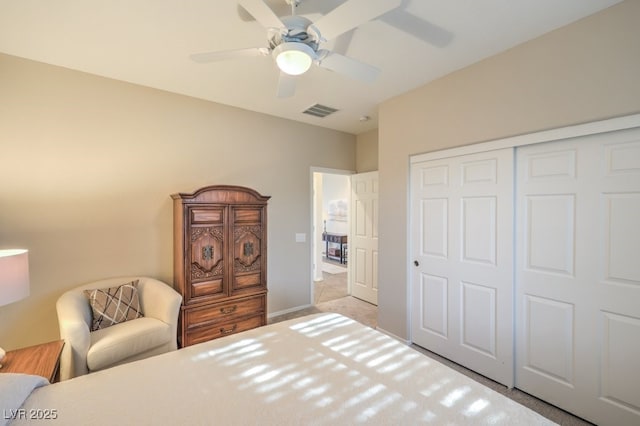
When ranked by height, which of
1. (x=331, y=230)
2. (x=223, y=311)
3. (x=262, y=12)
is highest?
(x=262, y=12)

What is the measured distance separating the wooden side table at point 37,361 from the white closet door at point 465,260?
2903mm

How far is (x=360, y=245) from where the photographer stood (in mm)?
4605

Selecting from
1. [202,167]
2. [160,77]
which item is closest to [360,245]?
[202,167]

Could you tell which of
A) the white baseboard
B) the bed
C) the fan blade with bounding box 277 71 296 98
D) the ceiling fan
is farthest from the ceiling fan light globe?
the white baseboard

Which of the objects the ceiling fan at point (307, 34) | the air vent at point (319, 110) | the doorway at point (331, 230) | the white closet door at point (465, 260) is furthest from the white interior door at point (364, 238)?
the ceiling fan at point (307, 34)

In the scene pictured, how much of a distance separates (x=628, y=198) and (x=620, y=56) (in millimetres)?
878

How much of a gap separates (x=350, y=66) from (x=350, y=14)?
0.42 metres

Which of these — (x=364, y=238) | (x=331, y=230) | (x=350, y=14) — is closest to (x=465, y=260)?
(x=364, y=238)

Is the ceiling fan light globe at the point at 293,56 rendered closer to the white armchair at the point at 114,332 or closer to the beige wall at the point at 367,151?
the white armchair at the point at 114,332

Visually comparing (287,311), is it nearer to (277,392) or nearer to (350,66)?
(277,392)

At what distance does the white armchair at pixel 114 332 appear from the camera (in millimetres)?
1951

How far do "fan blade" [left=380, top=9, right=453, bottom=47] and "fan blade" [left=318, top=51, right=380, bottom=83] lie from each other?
0.40 m

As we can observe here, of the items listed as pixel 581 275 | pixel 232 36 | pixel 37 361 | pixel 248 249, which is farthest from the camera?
pixel 248 249

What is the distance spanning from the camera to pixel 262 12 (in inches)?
54.7
